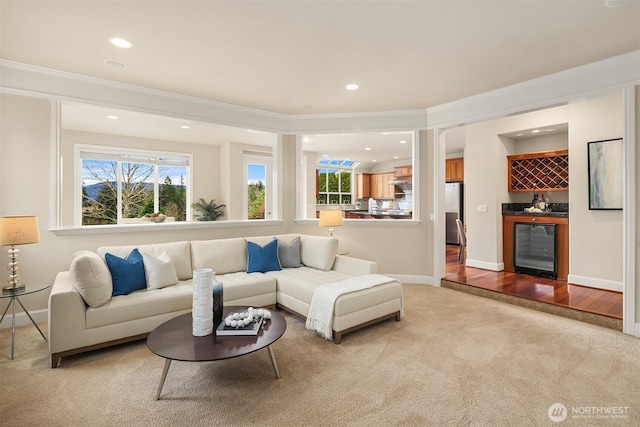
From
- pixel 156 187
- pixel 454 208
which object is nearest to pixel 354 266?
pixel 454 208

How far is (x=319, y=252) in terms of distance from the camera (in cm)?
425

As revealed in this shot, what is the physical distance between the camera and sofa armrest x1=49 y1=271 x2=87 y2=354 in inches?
100

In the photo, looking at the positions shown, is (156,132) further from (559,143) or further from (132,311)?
(559,143)

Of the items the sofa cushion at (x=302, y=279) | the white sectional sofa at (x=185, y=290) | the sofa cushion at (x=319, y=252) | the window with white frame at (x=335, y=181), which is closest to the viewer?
the white sectional sofa at (x=185, y=290)

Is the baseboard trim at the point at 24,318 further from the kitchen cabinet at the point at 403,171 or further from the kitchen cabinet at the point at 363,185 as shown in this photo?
the kitchen cabinet at the point at 363,185

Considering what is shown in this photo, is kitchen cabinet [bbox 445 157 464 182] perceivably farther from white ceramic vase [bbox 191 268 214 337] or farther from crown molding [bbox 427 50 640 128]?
white ceramic vase [bbox 191 268 214 337]

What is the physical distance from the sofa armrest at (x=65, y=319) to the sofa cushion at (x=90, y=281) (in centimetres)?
5

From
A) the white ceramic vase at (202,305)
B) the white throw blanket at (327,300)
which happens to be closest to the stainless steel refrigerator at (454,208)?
the white throw blanket at (327,300)

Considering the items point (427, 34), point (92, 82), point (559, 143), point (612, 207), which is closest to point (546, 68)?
point (427, 34)

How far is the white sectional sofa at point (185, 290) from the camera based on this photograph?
2.66m

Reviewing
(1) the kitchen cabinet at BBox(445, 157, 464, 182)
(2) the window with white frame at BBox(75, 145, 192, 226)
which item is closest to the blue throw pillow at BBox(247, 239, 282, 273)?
(2) the window with white frame at BBox(75, 145, 192, 226)

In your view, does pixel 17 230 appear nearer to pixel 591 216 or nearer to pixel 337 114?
pixel 337 114

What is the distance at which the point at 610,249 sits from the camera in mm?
4281

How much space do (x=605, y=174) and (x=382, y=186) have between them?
6.52m
